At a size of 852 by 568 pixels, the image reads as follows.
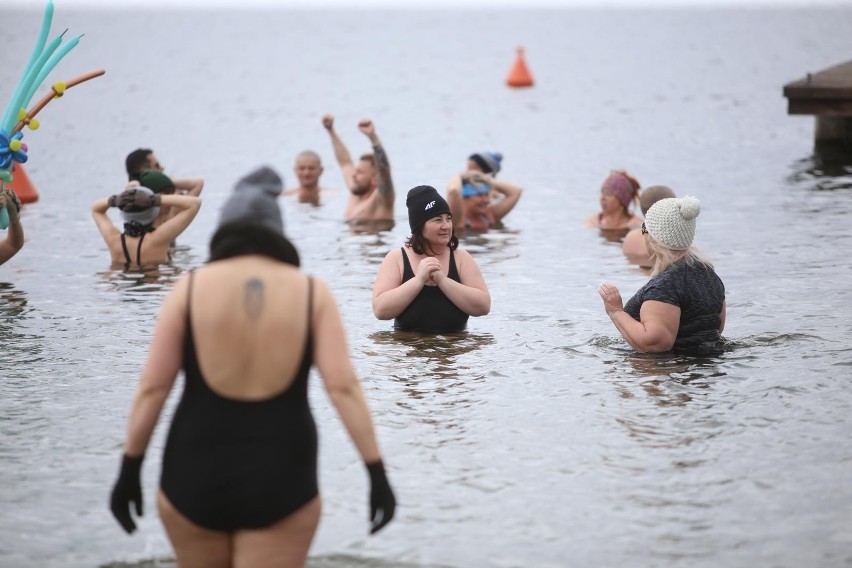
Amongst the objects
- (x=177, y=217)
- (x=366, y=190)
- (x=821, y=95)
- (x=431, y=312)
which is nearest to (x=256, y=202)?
(x=431, y=312)

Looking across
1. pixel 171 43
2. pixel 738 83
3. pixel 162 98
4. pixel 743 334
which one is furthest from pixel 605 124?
pixel 171 43

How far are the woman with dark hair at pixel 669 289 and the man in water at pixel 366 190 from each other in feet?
26.0

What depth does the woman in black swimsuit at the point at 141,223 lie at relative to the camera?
497 inches

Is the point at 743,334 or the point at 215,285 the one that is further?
the point at 743,334

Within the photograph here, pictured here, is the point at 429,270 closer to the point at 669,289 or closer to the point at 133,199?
the point at 669,289

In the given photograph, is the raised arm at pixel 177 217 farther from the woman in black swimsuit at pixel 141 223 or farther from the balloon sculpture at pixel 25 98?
the balloon sculpture at pixel 25 98

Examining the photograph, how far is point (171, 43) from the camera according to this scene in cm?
12012

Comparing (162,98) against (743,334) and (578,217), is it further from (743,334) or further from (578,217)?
(743,334)

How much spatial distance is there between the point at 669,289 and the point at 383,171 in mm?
8007

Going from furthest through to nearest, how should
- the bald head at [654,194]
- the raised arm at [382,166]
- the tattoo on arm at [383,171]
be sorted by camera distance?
the tattoo on arm at [383,171]
the raised arm at [382,166]
the bald head at [654,194]

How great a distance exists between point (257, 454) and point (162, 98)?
53.1 meters

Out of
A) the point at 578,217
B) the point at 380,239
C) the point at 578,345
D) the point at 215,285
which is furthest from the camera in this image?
the point at 578,217

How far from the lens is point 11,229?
11234 mm

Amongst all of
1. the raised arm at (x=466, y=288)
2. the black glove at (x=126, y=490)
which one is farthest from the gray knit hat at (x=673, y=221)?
the black glove at (x=126, y=490)
